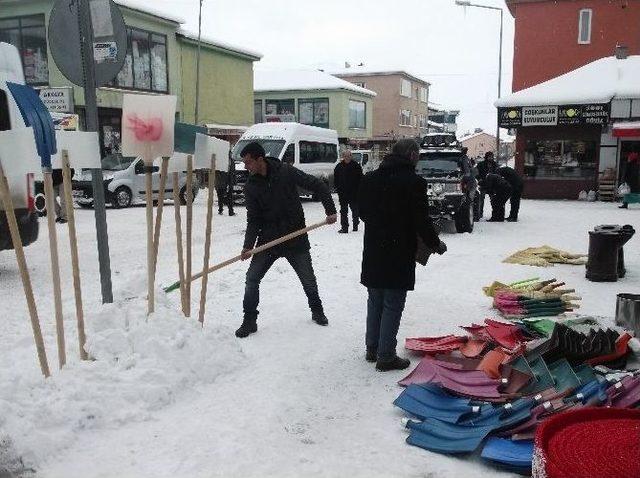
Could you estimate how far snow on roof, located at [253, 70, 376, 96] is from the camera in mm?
40469

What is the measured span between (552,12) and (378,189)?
80.6 ft

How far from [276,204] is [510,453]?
2929mm

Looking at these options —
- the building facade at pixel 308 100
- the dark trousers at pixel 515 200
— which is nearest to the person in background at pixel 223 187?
the dark trousers at pixel 515 200

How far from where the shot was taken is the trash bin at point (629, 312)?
496cm

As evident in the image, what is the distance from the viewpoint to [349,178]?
1189cm

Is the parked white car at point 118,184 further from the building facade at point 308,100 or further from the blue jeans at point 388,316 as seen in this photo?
the building facade at point 308,100

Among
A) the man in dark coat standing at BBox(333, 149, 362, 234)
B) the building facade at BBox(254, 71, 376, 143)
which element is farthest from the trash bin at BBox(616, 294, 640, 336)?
the building facade at BBox(254, 71, 376, 143)

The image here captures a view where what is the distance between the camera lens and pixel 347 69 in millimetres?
53062

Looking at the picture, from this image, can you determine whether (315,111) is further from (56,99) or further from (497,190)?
(497,190)

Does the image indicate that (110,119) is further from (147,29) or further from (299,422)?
(299,422)

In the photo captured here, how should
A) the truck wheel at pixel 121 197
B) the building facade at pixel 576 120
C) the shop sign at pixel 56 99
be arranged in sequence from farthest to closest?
1. the building facade at pixel 576 120
2. the truck wheel at pixel 121 197
3. the shop sign at pixel 56 99

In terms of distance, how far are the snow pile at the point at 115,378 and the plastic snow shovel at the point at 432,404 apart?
53.9 inches

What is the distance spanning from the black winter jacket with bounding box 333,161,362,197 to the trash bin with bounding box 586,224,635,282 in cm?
521

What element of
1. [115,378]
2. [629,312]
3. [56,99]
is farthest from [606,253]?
[56,99]
